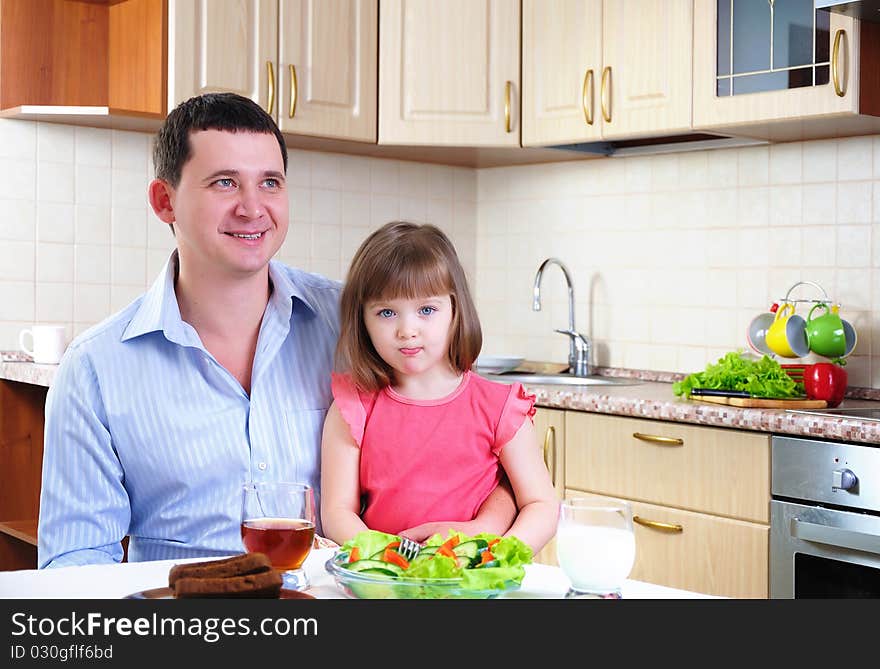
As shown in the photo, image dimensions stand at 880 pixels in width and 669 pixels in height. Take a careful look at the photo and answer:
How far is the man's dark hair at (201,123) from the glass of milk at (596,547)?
0.80 metres

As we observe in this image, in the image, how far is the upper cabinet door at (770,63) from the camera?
109 inches

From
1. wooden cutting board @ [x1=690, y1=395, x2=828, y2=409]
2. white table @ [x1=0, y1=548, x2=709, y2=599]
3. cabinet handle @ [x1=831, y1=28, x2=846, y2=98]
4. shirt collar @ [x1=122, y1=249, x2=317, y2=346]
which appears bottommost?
white table @ [x1=0, y1=548, x2=709, y2=599]

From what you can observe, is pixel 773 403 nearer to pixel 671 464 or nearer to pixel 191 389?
pixel 671 464

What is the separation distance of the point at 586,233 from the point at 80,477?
255 centimetres

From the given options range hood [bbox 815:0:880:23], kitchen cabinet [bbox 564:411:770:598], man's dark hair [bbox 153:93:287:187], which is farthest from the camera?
kitchen cabinet [bbox 564:411:770:598]

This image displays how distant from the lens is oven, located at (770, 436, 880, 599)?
2.44 m

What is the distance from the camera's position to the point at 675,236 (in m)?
3.61

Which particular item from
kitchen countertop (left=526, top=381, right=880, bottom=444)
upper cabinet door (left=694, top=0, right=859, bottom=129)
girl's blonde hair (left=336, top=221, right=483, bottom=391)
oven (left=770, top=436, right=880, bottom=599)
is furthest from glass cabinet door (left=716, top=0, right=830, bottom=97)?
girl's blonde hair (left=336, top=221, right=483, bottom=391)

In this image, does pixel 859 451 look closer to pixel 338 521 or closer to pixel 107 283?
pixel 338 521

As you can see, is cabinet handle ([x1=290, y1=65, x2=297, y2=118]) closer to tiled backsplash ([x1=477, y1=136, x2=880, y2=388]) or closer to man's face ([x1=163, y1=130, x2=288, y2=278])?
tiled backsplash ([x1=477, y1=136, x2=880, y2=388])

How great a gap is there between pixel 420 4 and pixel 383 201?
761 millimetres

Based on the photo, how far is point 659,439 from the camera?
2846mm

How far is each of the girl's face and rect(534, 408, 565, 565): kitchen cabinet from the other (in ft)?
4.51
